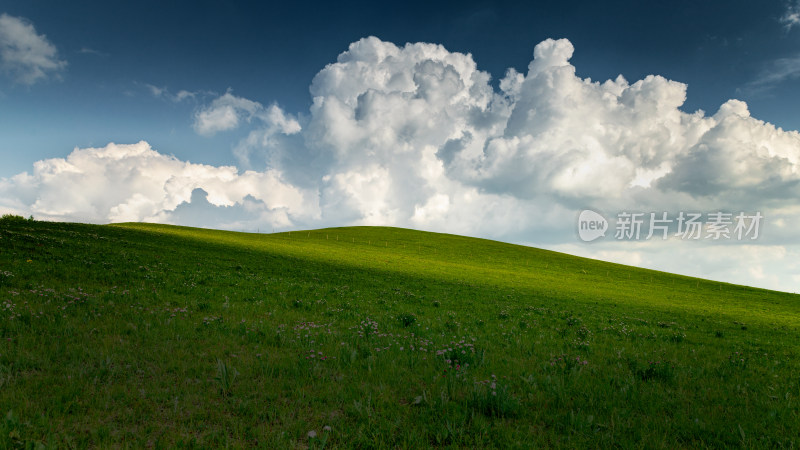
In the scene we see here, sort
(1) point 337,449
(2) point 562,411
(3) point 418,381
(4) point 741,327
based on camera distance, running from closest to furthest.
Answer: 1. (1) point 337,449
2. (2) point 562,411
3. (3) point 418,381
4. (4) point 741,327

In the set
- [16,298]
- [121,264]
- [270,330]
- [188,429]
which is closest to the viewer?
[188,429]

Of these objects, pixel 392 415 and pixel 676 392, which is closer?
pixel 392 415

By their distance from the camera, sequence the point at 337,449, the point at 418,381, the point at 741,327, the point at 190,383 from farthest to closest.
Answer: the point at 741,327, the point at 418,381, the point at 190,383, the point at 337,449

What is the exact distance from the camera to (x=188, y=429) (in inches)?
215

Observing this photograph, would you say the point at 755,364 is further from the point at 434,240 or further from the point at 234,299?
the point at 434,240

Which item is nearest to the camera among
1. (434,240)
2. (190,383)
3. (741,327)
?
(190,383)

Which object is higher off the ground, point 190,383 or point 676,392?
point 676,392

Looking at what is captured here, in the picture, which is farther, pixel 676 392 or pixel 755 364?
pixel 755 364

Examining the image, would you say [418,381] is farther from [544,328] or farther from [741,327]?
[741,327]

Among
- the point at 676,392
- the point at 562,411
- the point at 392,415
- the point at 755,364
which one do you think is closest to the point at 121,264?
the point at 392,415

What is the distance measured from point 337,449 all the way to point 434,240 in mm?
92076

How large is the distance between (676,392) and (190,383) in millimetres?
9646

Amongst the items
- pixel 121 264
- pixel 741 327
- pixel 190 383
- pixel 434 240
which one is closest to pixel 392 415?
pixel 190 383

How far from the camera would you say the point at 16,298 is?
38.4ft
